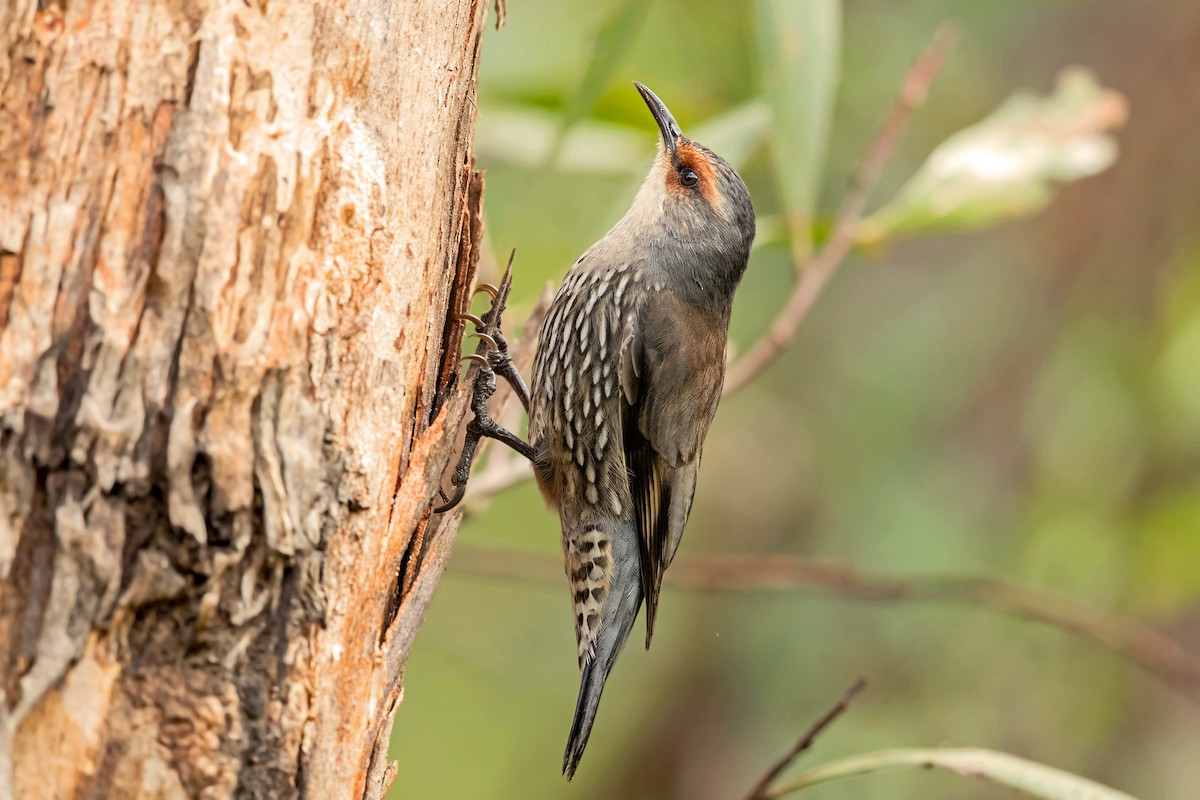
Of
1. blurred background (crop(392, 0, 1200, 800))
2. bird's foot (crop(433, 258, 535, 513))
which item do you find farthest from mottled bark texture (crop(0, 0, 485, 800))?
blurred background (crop(392, 0, 1200, 800))

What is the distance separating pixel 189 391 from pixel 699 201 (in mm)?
1925

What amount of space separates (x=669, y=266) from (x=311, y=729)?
1788 millimetres

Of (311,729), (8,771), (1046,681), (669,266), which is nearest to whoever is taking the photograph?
(8,771)

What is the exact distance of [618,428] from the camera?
294 cm

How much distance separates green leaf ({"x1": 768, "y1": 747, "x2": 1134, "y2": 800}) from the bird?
2.17 feet

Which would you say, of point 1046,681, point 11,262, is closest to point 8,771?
point 11,262

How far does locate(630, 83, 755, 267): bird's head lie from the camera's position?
3.07 metres

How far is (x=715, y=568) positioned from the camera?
392 centimetres

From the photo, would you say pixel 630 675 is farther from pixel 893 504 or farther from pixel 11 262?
pixel 11 262

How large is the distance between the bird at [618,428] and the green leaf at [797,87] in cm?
19

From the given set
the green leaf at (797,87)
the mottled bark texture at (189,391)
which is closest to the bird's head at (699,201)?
the green leaf at (797,87)

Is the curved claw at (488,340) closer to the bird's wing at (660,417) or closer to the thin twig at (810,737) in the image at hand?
the bird's wing at (660,417)

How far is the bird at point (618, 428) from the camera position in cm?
292

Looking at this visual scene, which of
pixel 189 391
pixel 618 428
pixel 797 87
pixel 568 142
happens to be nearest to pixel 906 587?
pixel 618 428
